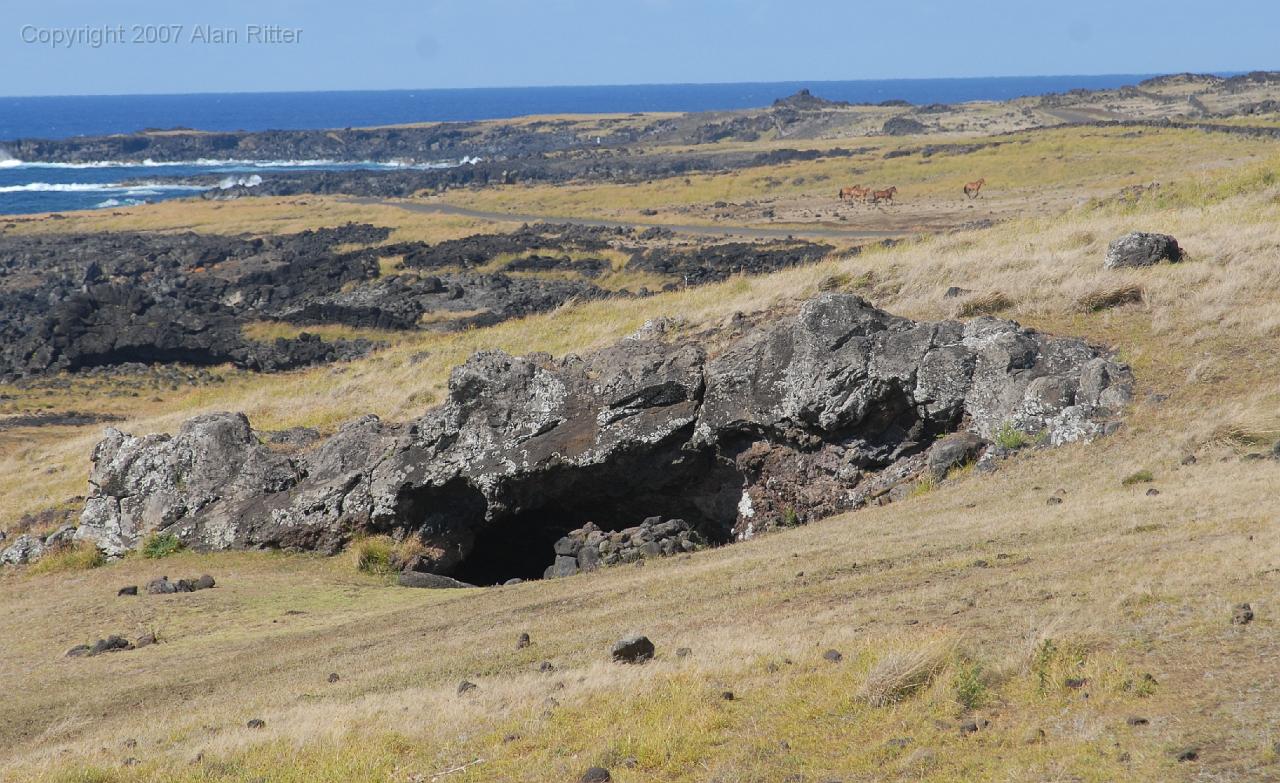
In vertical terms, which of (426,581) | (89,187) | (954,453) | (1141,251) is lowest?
(426,581)

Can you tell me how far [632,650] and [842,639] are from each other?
75.3 inches

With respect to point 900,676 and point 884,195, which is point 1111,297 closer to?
point 900,676

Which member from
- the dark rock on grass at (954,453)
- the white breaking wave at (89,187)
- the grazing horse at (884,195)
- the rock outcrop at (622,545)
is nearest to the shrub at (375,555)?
the rock outcrop at (622,545)

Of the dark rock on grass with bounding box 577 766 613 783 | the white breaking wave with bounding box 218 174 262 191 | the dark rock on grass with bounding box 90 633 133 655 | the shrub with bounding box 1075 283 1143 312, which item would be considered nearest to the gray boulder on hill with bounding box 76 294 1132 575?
the shrub with bounding box 1075 283 1143 312

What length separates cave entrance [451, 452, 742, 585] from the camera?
66.4ft

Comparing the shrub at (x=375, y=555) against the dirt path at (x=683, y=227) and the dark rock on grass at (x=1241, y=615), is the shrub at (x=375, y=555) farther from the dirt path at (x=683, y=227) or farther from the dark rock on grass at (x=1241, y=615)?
the dirt path at (x=683, y=227)

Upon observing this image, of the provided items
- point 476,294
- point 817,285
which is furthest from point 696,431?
point 476,294

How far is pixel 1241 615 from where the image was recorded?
9.02 meters

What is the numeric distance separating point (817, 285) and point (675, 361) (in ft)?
27.1

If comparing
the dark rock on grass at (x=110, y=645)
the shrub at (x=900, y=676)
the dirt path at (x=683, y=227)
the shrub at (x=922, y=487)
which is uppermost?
the shrub at (x=900, y=676)

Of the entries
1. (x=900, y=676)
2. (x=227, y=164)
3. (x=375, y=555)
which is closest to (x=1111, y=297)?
(x=375, y=555)

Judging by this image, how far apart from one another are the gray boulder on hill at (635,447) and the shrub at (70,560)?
44 cm

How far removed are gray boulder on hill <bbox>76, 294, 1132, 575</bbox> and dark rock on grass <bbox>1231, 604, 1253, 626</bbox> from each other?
8674mm

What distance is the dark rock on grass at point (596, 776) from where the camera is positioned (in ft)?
26.6
